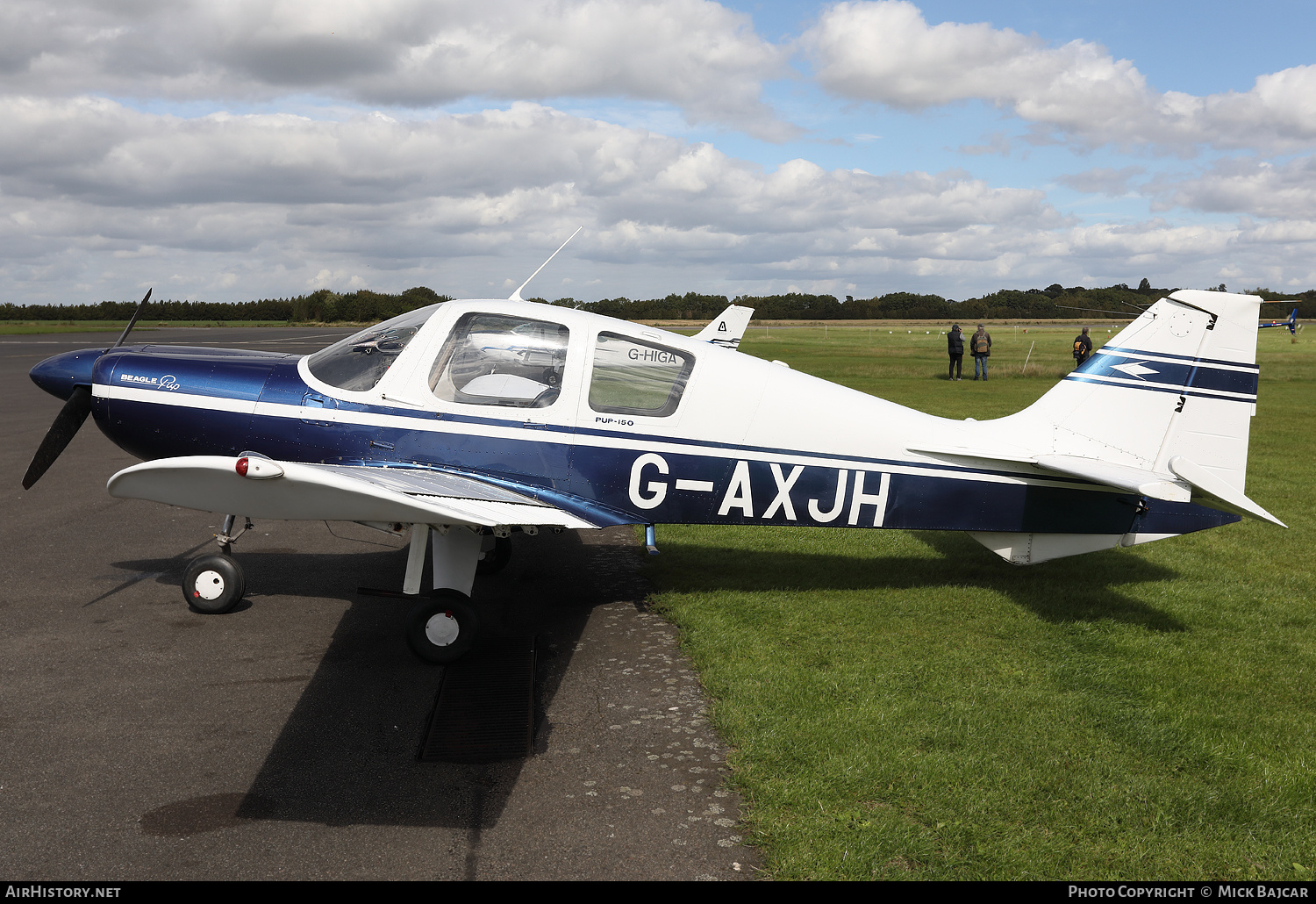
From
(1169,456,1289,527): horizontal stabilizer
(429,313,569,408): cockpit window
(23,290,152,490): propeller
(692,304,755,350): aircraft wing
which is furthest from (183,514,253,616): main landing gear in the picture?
(692,304,755,350): aircraft wing

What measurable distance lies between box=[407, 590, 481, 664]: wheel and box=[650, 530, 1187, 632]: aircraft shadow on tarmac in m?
2.05

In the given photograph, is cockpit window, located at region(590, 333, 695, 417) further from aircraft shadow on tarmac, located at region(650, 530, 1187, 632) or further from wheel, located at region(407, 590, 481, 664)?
aircraft shadow on tarmac, located at region(650, 530, 1187, 632)

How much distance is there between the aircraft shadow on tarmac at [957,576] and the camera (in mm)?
6199

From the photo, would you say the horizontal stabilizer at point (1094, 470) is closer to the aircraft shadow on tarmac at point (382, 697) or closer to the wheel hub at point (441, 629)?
the aircraft shadow on tarmac at point (382, 697)

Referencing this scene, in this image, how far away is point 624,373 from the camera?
218 inches

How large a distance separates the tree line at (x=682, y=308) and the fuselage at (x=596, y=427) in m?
76.9

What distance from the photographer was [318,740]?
406 cm

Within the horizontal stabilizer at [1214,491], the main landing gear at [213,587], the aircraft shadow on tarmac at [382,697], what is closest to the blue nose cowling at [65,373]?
the main landing gear at [213,587]

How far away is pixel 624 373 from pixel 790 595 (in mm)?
2247

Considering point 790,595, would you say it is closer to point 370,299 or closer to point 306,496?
point 306,496

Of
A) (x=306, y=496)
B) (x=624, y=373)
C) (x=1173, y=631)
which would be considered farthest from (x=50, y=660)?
(x=1173, y=631)

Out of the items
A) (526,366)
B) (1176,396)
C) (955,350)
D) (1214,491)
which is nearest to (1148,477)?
(1214,491)

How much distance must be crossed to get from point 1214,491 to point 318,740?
552 centimetres

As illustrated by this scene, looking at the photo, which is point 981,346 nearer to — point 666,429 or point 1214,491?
point 1214,491
